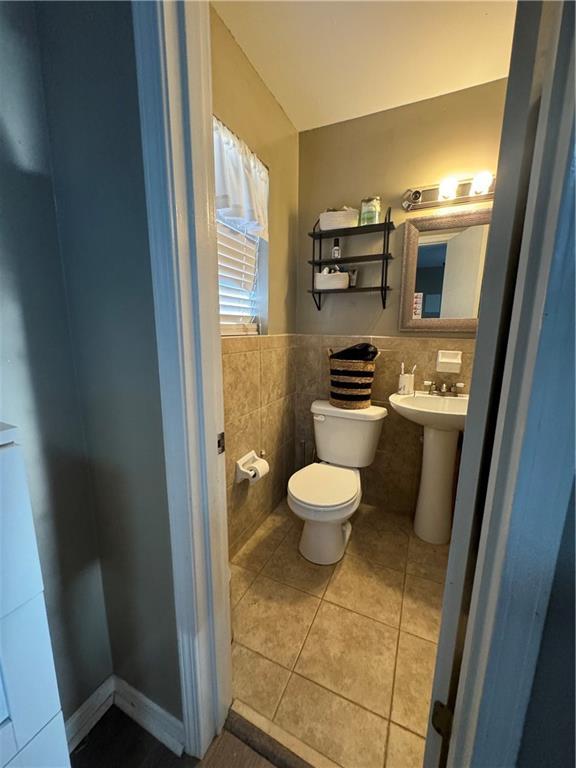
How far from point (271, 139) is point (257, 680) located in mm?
2498

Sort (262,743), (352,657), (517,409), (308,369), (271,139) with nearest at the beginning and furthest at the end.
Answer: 1. (517,409)
2. (262,743)
3. (352,657)
4. (271,139)
5. (308,369)

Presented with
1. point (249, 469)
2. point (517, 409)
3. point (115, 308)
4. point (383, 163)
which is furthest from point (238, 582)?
point (383, 163)

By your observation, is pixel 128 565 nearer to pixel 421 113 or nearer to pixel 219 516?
pixel 219 516

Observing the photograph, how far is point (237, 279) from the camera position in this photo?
1587mm

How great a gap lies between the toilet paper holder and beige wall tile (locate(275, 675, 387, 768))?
0.79 metres

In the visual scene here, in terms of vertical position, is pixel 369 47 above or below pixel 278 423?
above

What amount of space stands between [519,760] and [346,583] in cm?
111

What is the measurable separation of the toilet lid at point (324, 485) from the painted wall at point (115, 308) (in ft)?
2.55

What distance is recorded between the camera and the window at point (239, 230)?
1280mm

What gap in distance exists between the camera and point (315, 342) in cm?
202

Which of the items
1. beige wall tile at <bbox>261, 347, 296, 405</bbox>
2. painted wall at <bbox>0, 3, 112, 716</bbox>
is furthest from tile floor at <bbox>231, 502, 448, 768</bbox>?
beige wall tile at <bbox>261, 347, 296, 405</bbox>

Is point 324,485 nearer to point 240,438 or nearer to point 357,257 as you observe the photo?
point 240,438

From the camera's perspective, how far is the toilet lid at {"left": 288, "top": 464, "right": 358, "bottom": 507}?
1.43 m

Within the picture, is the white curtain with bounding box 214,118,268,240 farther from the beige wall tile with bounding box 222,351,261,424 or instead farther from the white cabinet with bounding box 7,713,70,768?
the white cabinet with bounding box 7,713,70,768
